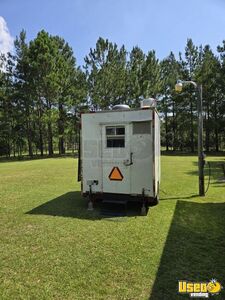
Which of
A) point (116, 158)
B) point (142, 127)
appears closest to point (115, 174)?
point (116, 158)

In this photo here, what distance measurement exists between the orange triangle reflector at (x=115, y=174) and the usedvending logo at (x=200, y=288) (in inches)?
122

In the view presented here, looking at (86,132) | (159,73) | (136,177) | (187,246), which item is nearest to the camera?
(187,246)

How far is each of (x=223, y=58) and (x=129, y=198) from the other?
2628cm

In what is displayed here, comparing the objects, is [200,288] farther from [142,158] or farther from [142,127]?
[142,127]

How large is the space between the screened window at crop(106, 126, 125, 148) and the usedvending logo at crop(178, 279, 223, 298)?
3.40 metres

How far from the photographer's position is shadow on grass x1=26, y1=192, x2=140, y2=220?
18.2ft

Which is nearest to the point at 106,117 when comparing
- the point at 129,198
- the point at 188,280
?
the point at 129,198

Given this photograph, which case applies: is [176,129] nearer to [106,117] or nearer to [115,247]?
[106,117]

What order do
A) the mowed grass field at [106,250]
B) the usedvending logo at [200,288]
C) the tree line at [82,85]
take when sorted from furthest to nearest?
the tree line at [82,85] < the mowed grass field at [106,250] < the usedvending logo at [200,288]

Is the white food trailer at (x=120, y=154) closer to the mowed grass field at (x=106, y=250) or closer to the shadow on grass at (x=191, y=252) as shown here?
the mowed grass field at (x=106, y=250)

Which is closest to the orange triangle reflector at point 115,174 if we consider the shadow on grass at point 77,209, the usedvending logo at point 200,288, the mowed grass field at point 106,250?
the shadow on grass at point 77,209

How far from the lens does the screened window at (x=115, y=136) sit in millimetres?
5711

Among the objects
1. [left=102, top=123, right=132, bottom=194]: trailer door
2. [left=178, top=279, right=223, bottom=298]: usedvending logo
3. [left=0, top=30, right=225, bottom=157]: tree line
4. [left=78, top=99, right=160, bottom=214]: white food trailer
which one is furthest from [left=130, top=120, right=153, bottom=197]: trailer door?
[left=0, top=30, right=225, bottom=157]: tree line

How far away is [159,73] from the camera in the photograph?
29.8 meters
